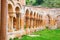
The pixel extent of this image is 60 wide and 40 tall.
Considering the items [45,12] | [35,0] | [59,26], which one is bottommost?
[59,26]

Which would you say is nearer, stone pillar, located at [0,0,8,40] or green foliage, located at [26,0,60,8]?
stone pillar, located at [0,0,8,40]

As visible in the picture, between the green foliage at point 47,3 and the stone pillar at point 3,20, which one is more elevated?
the green foliage at point 47,3

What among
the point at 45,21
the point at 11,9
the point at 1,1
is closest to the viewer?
the point at 1,1

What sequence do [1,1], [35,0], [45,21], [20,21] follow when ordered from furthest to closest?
[35,0], [45,21], [20,21], [1,1]

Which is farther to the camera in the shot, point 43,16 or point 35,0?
point 35,0

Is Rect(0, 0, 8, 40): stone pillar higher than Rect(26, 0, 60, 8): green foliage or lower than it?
lower

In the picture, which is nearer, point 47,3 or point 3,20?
point 3,20

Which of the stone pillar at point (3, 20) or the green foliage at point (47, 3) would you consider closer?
the stone pillar at point (3, 20)

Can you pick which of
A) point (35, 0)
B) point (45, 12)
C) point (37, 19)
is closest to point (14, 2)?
point (37, 19)

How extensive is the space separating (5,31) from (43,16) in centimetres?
3024

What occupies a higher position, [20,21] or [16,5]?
[16,5]

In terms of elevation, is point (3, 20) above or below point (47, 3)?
below

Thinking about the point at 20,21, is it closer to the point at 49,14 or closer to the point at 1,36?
the point at 49,14

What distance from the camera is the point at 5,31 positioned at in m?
3.87
